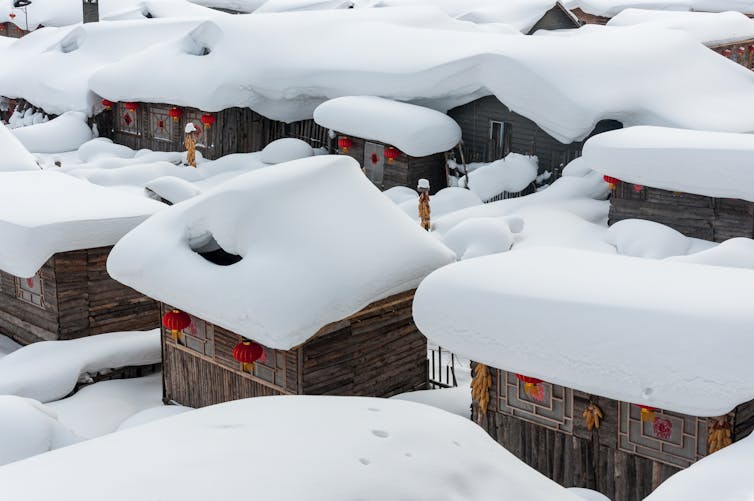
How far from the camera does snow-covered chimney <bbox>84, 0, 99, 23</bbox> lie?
37781 millimetres

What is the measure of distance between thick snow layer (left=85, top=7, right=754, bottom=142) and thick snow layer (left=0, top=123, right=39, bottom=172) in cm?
734

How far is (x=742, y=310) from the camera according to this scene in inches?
334

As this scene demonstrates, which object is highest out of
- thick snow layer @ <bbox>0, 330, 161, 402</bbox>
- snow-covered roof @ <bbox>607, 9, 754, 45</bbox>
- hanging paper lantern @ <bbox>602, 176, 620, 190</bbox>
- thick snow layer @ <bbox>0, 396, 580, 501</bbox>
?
snow-covered roof @ <bbox>607, 9, 754, 45</bbox>

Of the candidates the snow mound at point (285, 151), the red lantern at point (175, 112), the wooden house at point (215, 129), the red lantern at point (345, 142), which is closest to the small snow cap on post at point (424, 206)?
the red lantern at point (345, 142)

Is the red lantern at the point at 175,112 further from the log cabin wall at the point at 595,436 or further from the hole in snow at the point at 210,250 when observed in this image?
the log cabin wall at the point at 595,436

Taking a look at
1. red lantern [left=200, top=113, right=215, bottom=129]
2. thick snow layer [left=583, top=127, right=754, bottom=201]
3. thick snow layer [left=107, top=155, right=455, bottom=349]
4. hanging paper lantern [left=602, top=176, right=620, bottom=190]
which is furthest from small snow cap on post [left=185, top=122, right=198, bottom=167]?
thick snow layer [left=107, top=155, right=455, bottom=349]

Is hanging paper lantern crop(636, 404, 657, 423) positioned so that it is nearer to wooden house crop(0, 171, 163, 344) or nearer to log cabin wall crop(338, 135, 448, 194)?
wooden house crop(0, 171, 163, 344)

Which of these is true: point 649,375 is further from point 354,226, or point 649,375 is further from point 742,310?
point 354,226

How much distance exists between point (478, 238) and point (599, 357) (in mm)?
9314

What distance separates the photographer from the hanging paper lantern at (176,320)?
12883mm

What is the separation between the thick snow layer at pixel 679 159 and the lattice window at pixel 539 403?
8.06 meters

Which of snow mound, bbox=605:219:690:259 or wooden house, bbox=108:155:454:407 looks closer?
wooden house, bbox=108:155:454:407

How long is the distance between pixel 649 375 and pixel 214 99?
2008 centimetres

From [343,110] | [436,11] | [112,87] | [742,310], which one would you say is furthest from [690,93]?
[112,87]
